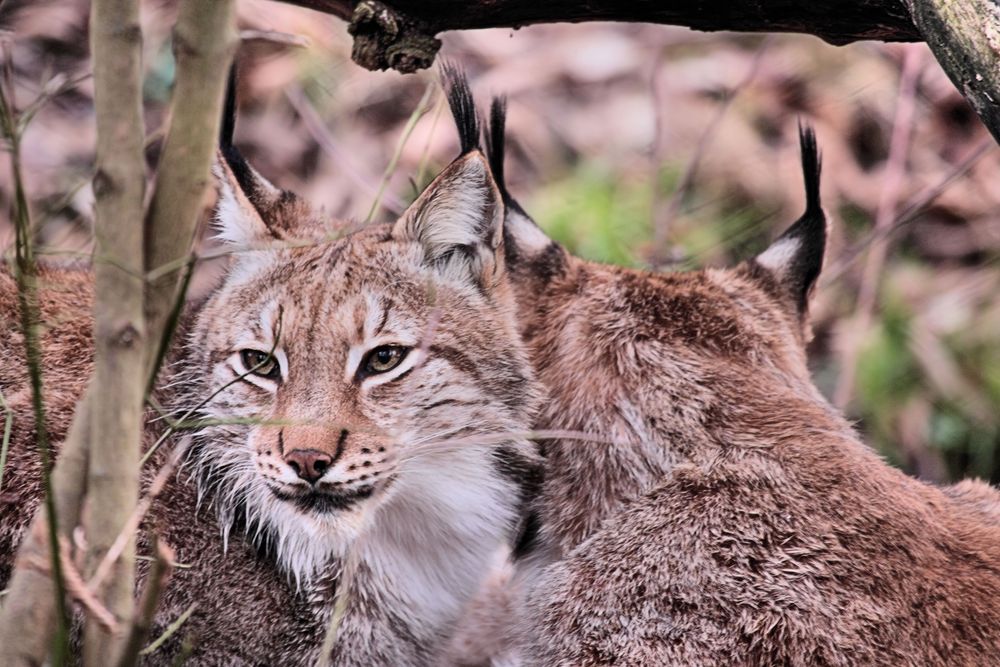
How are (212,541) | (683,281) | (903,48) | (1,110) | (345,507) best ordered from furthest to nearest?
(903,48), (683,281), (212,541), (345,507), (1,110)

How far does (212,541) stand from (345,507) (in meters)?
0.42

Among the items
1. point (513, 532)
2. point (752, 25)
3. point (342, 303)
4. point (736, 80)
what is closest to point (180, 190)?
point (342, 303)

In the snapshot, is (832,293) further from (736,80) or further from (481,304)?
(481,304)

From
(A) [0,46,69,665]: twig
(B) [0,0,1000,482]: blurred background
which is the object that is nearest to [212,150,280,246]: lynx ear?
(A) [0,46,69,665]: twig

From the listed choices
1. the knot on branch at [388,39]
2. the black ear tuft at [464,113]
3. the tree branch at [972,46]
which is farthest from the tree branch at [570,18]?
the tree branch at [972,46]

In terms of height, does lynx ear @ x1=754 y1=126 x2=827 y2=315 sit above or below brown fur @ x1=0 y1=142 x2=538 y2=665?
above

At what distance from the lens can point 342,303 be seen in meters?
2.98

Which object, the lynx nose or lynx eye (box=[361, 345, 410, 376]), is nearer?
the lynx nose

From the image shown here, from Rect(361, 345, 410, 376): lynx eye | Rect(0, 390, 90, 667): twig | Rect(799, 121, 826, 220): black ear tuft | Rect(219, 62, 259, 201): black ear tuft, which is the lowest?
Rect(0, 390, 90, 667): twig

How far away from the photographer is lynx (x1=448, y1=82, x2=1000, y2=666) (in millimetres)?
2758

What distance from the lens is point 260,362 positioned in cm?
288

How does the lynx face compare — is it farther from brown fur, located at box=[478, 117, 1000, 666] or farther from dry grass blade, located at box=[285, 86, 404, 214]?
dry grass blade, located at box=[285, 86, 404, 214]

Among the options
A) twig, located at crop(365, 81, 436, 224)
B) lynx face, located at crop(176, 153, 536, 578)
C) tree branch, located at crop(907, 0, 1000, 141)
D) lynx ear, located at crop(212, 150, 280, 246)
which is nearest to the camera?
tree branch, located at crop(907, 0, 1000, 141)

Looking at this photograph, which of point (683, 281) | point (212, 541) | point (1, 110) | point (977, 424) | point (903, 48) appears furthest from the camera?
point (903, 48)
